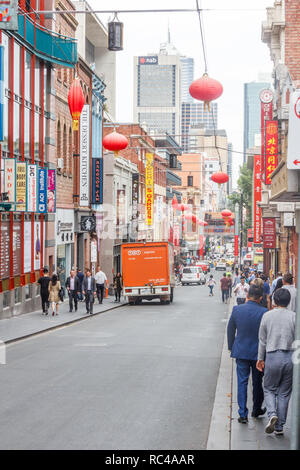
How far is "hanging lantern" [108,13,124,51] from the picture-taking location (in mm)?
15039

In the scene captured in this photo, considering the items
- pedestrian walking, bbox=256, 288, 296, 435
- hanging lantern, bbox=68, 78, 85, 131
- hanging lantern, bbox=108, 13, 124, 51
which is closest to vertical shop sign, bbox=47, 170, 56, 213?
hanging lantern, bbox=68, 78, 85, 131

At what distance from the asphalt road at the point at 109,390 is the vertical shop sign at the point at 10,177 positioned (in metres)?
5.43

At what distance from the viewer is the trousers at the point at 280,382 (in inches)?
329

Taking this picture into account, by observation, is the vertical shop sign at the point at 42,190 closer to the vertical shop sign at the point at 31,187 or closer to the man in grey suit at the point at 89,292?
the vertical shop sign at the point at 31,187

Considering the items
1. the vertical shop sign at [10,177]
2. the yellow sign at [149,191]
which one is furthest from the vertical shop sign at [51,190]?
the yellow sign at [149,191]

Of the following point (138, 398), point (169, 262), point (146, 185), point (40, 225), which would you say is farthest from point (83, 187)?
point (138, 398)

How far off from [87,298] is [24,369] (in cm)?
1494

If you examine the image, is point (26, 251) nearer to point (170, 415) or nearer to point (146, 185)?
point (170, 415)

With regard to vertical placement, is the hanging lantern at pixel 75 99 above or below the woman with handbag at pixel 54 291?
above

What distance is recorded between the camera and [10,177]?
23859 millimetres

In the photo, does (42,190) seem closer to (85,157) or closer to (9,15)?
(85,157)

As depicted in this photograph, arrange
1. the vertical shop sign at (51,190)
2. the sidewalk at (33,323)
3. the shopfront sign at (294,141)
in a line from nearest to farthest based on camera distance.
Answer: the shopfront sign at (294,141), the sidewalk at (33,323), the vertical shop sign at (51,190)

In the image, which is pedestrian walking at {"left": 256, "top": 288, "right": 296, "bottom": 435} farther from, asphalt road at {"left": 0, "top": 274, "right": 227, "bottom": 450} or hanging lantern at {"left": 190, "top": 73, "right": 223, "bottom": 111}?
hanging lantern at {"left": 190, "top": 73, "right": 223, "bottom": 111}

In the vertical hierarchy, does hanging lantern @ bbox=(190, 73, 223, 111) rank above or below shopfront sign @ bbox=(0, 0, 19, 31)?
below
